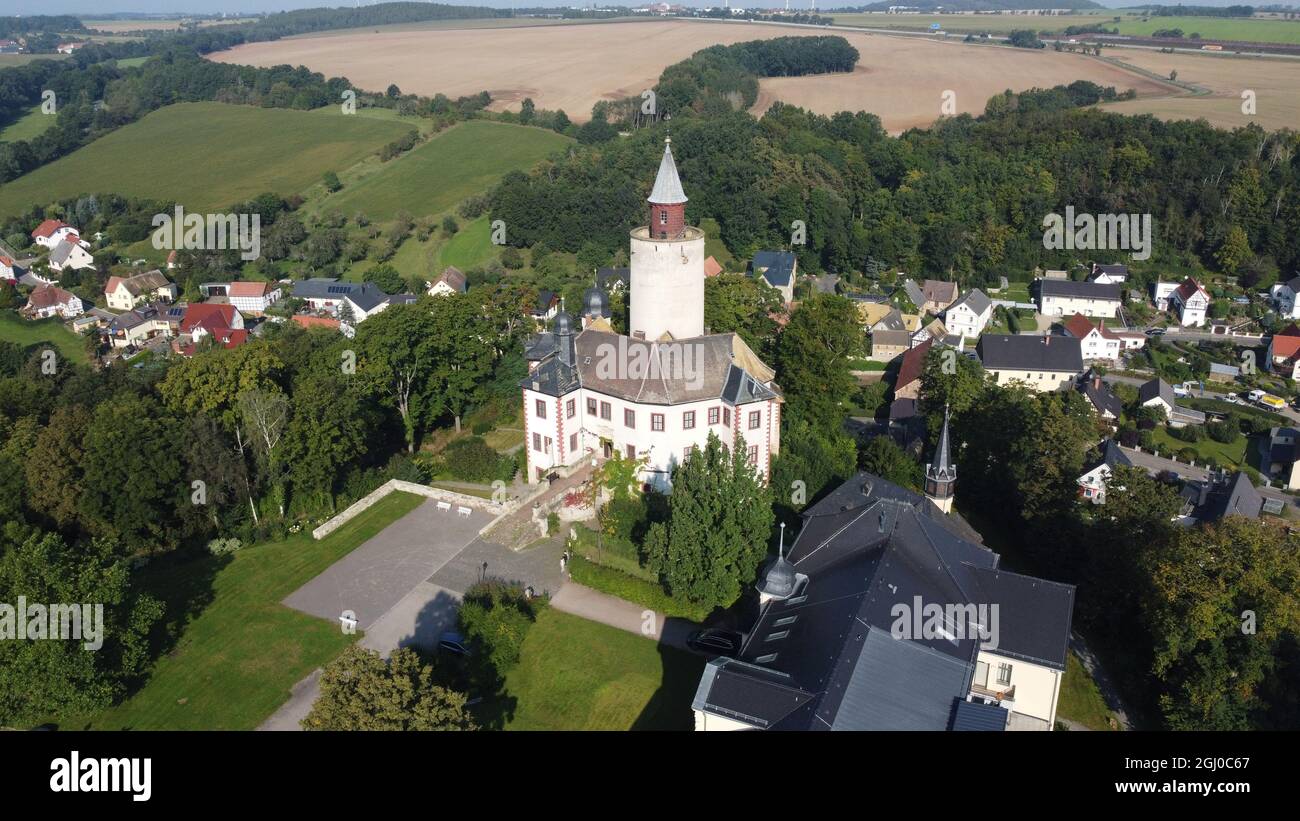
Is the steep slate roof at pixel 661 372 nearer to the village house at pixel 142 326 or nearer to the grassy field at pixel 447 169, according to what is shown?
the village house at pixel 142 326

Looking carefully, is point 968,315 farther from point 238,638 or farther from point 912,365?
point 238,638

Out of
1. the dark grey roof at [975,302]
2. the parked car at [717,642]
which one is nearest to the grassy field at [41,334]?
the parked car at [717,642]

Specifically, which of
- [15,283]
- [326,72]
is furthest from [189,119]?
[15,283]

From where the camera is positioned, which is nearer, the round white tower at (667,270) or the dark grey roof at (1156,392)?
the round white tower at (667,270)

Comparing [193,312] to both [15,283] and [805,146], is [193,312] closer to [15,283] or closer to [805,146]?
[15,283]

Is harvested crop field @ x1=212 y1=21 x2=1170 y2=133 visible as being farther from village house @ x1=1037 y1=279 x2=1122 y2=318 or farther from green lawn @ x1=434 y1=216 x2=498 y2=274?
village house @ x1=1037 y1=279 x2=1122 y2=318

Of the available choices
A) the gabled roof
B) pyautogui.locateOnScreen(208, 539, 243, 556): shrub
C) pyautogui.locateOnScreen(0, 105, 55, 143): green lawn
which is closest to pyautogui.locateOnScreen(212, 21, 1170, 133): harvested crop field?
pyautogui.locateOnScreen(0, 105, 55, 143): green lawn
